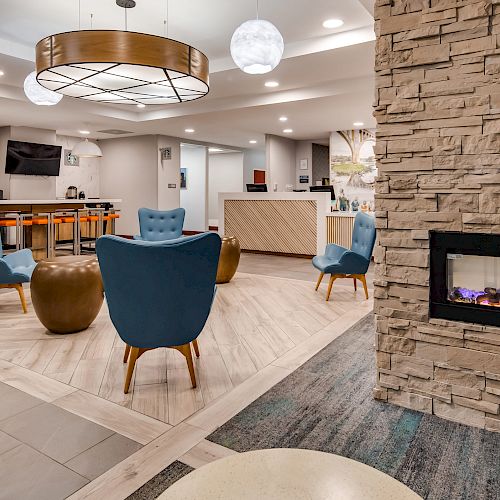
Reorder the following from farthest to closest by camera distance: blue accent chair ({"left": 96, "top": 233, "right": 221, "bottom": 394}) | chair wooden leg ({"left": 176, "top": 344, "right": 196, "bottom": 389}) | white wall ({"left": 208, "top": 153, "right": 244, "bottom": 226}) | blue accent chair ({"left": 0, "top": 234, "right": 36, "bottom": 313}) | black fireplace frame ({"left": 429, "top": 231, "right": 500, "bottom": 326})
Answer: white wall ({"left": 208, "top": 153, "right": 244, "bottom": 226}), blue accent chair ({"left": 0, "top": 234, "right": 36, "bottom": 313}), chair wooden leg ({"left": 176, "top": 344, "right": 196, "bottom": 389}), blue accent chair ({"left": 96, "top": 233, "right": 221, "bottom": 394}), black fireplace frame ({"left": 429, "top": 231, "right": 500, "bottom": 326})

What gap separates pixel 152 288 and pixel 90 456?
0.90 meters

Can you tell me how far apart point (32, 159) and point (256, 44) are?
840cm

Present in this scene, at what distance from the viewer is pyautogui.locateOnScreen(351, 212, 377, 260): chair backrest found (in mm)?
5137

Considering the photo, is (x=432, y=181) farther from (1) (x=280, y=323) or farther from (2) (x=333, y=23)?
(2) (x=333, y=23)

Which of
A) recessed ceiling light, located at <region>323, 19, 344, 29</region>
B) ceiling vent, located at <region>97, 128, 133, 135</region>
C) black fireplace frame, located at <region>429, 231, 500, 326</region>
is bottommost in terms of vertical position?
black fireplace frame, located at <region>429, 231, 500, 326</region>

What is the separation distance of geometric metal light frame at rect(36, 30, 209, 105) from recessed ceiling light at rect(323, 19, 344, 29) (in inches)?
60.1

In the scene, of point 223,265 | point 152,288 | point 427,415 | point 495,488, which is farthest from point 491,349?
point 223,265

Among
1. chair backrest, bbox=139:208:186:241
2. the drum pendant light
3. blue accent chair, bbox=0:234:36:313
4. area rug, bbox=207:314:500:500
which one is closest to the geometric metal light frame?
the drum pendant light

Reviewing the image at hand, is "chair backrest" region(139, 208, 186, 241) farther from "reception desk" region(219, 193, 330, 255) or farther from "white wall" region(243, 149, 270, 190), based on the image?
"white wall" region(243, 149, 270, 190)

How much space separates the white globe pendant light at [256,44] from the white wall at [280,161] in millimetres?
7667

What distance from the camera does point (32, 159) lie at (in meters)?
10.3

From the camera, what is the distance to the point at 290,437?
216cm

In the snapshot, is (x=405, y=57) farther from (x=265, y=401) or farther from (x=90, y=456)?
(x=90, y=456)

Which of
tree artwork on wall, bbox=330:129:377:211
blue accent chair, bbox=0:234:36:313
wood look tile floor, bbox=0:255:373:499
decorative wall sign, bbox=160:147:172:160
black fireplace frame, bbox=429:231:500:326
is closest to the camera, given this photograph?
wood look tile floor, bbox=0:255:373:499
